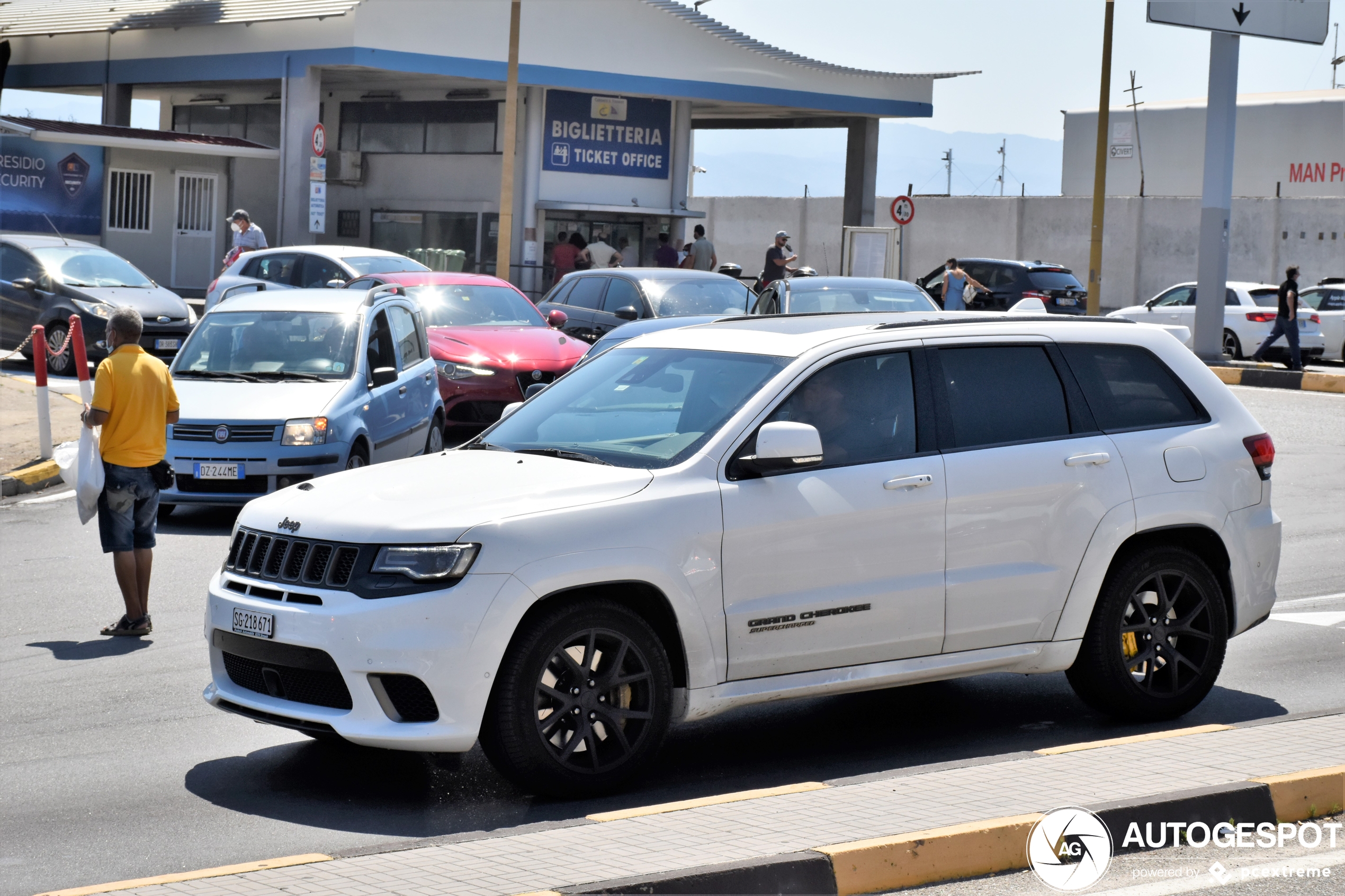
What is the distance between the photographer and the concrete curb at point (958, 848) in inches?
181

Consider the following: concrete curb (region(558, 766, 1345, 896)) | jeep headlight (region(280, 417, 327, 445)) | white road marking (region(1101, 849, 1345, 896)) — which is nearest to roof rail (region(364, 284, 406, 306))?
jeep headlight (region(280, 417, 327, 445))

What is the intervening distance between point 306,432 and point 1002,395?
661 cm

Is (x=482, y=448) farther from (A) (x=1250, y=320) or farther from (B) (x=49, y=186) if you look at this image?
(A) (x=1250, y=320)

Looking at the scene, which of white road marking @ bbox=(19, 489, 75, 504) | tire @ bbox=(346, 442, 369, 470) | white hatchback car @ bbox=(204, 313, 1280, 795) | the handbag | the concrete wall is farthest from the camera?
the concrete wall

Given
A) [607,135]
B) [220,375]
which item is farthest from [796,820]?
[607,135]

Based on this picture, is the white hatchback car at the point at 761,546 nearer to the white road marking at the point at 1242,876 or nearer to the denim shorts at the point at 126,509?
the white road marking at the point at 1242,876

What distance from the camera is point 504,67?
102 feet

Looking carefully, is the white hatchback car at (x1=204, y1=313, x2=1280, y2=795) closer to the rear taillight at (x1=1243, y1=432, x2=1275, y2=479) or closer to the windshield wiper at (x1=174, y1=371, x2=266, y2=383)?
the rear taillight at (x1=1243, y1=432, x2=1275, y2=479)

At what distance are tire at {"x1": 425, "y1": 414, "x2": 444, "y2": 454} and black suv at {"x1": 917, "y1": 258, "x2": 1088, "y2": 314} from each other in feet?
60.0

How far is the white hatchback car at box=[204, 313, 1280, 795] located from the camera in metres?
5.64

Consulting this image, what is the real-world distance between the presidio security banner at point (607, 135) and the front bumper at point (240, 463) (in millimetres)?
22235

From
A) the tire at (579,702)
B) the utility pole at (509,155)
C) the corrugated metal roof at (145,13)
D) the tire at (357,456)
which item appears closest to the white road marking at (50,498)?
the tire at (357,456)

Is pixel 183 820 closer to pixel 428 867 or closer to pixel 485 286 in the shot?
pixel 428 867

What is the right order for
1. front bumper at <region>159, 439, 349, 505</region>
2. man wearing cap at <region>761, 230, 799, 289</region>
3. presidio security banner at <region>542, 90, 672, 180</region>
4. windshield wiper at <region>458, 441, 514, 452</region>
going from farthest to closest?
presidio security banner at <region>542, 90, 672, 180</region> < man wearing cap at <region>761, 230, 799, 289</region> < front bumper at <region>159, 439, 349, 505</region> < windshield wiper at <region>458, 441, 514, 452</region>
